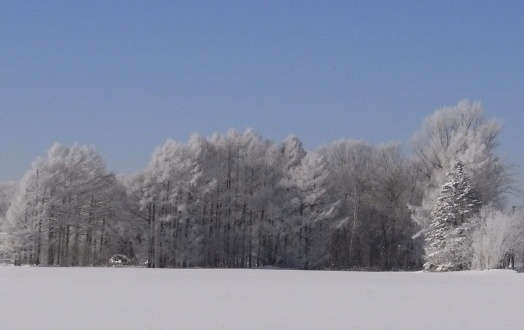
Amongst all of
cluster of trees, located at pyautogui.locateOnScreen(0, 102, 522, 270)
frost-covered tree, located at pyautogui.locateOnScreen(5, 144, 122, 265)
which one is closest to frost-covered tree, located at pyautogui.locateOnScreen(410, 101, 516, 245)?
cluster of trees, located at pyautogui.locateOnScreen(0, 102, 522, 270)

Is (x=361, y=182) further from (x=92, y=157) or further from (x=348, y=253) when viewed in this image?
(x=92, y=157)

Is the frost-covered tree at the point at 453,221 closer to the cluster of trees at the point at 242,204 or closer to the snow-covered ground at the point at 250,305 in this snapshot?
the cluster of trees at the point at 242,204

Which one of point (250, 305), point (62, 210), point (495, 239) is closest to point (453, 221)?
point (495, 239)

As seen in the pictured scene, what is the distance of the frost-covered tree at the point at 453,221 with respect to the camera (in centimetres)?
4341

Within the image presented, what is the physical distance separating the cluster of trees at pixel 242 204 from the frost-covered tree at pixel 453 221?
4.69 metres

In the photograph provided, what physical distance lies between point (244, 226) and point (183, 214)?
219 inches

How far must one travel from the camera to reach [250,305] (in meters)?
19.0

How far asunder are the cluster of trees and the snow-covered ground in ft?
87.2

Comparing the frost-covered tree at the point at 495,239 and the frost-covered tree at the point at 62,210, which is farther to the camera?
the frost-covered tree at the point at 62,210

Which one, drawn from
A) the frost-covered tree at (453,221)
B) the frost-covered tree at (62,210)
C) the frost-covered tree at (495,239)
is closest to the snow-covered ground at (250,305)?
the frost-covered tree at (495,239)

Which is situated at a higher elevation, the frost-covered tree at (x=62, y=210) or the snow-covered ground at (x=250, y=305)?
the frost-covered tree at (x=62, y=210)

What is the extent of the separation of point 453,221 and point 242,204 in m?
20.0

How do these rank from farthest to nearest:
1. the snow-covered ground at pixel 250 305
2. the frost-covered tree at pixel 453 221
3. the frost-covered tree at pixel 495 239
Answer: the frost-covered tree at pixel 453 221, the frost-covered tree at pixel 495 239, the snow-covered ground at pixel 250 305

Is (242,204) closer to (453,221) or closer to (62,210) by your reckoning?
(62,210)
